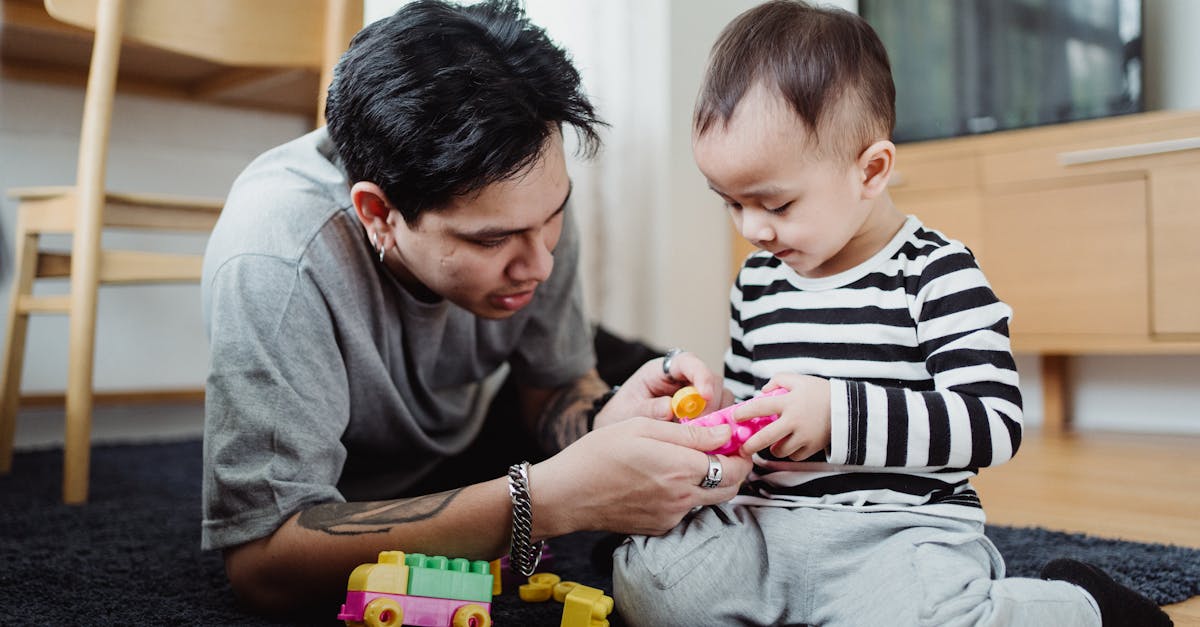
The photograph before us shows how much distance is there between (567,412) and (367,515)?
0.48 metres

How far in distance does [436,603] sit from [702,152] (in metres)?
0.43

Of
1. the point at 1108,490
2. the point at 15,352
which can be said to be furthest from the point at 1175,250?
the point at 15,352

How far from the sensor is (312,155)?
1.02 metres

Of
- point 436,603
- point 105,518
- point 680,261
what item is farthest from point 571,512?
point 680,261

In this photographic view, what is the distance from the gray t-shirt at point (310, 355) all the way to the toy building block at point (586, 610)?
252 mm

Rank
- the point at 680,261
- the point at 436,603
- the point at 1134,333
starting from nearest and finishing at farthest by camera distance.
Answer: the point at 436,603
the point at 1134,333
the point at 680,261

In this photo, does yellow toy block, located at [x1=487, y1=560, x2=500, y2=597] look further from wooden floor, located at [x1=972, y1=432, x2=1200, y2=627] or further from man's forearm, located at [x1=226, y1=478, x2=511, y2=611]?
wooden floor, located at [x1=972, y1=432, x2=1200, y2=627]

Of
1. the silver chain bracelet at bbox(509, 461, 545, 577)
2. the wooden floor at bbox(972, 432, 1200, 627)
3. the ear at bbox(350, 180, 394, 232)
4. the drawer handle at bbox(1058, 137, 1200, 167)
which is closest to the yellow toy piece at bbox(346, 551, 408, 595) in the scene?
the silver chain bracelet at bbox(509, 461, 545, 577)

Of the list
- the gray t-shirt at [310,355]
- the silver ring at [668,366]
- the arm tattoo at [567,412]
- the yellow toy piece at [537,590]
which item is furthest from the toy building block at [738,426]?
the arm tattoo at [567,412]

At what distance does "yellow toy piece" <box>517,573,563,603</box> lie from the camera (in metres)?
0.87

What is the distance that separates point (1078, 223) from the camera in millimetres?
2273

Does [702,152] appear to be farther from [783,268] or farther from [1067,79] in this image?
[1067,79]

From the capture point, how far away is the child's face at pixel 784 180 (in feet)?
2.52

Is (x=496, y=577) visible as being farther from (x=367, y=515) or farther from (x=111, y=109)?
(x=111, y=109)
